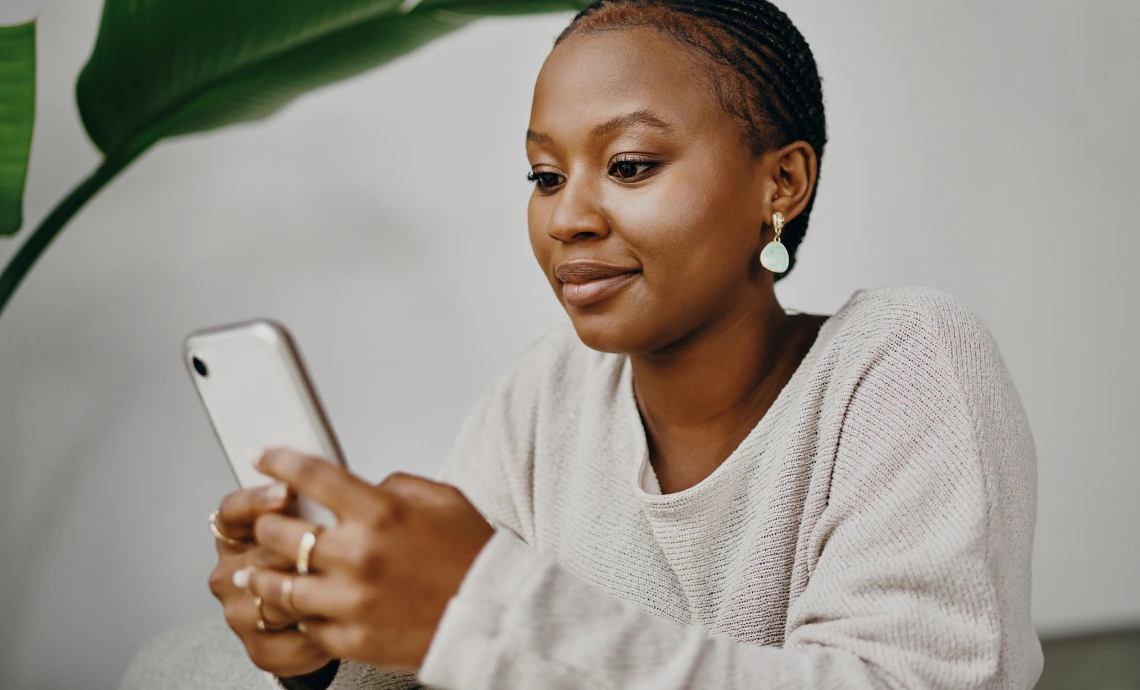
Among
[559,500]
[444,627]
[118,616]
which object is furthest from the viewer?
[118,616]

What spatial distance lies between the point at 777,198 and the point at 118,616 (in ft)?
3.97

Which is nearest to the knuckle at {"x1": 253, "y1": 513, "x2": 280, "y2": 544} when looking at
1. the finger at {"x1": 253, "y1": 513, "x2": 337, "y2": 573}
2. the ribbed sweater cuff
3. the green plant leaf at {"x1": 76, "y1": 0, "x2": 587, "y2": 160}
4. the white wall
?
the finger at {"x1": 253, "y1": 513, "x2": 337, "y2": 573}

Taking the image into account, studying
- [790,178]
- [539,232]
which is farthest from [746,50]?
[539,232]

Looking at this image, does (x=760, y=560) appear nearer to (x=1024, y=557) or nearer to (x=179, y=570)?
(x=1024, y=557)

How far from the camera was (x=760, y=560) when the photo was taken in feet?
2.73

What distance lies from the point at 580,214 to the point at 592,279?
2.2 inches

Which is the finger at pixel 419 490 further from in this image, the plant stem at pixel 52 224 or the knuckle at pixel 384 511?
the plant stem at pixel 52 224

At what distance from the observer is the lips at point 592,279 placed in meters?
0.81

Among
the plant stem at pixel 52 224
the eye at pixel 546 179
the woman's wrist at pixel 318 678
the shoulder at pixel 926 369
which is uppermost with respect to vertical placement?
the plant stem at pixel 52 224

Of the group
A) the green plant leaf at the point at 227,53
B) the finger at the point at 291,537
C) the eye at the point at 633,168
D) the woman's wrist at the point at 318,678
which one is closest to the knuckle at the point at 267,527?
the finger at the point at 291,537

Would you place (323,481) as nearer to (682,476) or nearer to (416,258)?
(682,476)

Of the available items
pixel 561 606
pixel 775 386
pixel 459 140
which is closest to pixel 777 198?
pixel 775 386

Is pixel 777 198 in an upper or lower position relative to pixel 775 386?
upper

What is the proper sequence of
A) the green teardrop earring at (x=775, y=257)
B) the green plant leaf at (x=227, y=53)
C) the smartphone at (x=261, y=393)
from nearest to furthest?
1. the smartphone at (x=261, y=393)
2. the green teardrop earring at (x=775, y=257)
3. the green plant leaf at (x=227, y=53)
